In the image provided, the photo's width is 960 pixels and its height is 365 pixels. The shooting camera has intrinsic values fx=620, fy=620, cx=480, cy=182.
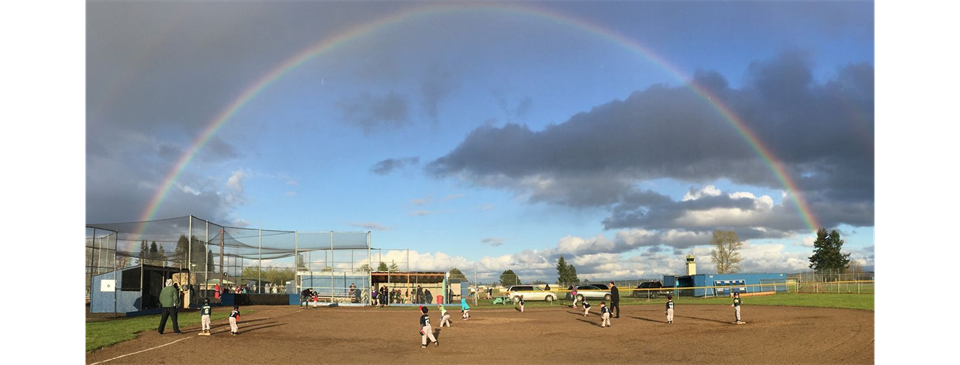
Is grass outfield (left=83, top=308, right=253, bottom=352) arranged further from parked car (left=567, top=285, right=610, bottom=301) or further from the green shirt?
parked car (left=567, top=285, right=610, bottom=301)

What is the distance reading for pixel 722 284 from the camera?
59.6 m

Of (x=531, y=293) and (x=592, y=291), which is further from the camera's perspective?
(x=531, y=293)

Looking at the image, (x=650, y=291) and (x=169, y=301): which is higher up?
(x=169, y=301)

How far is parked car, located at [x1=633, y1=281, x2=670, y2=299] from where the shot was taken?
2208 inches

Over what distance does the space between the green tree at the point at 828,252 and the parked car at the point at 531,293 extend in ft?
296

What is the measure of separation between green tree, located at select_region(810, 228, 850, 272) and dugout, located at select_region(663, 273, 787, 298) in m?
67.6

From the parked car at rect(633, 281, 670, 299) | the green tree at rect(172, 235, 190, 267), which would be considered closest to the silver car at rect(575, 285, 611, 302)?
the parked car at rect(633, 281, 670, 299)

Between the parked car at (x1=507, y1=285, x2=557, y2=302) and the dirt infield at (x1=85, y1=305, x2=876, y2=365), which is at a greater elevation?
the dirt infield at (x1=85, y1=305, x2=876, y2=365)

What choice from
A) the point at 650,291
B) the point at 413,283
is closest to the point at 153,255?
the point at 413,283

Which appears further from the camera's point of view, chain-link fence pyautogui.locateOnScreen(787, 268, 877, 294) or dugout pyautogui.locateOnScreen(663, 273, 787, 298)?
dugout pyautogui.locateOnScreen(663, 273, 787, 298)

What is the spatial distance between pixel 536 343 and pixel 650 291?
40.9 m

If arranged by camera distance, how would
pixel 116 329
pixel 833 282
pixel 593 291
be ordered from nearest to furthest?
1. pixel 116 329
2. pixel 593 291
3. pixel 833 282

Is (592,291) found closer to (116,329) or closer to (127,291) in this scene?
(127,291)
